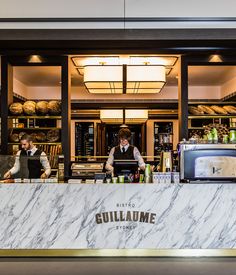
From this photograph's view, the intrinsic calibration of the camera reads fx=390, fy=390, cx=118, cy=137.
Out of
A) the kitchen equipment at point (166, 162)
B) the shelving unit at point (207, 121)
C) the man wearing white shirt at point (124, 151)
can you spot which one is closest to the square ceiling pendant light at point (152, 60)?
the shelving unit at point (207, 121)

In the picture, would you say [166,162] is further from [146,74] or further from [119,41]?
[146,74]

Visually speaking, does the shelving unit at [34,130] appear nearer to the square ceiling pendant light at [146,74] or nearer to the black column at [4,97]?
the black column at [4,97]

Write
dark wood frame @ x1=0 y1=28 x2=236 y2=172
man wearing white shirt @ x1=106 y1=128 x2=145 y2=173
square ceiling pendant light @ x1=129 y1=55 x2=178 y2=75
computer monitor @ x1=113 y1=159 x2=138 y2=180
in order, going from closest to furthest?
1. dark wood frame @ x1=0 y1=28 x2=236 y2=172
2. computer monitor @ x1=113 y1=159 x2=138 y2=180
3. man wearing white shirt @ x1=106 y1=128 x2=145 y2=173
4. square ceiling pendant light @ x1=129 y1=55 x2=178 y2=75

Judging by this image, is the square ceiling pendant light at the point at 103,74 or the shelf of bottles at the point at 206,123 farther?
the shelf of bottles at the point at 206,123

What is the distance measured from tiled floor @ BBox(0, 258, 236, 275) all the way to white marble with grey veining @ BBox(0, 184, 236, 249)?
174 mm

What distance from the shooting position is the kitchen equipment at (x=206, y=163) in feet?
16.1

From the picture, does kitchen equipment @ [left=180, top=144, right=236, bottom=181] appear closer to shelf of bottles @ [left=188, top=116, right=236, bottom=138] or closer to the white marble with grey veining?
the white marble with grey veining

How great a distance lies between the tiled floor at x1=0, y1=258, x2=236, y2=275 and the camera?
14.5ft

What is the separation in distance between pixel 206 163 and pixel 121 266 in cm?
164

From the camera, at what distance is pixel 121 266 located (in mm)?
4590

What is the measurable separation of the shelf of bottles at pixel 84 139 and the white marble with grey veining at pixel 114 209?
22.5 ft

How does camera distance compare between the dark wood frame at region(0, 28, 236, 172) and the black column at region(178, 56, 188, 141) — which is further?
the black column at region(178, 56, 188, 141)

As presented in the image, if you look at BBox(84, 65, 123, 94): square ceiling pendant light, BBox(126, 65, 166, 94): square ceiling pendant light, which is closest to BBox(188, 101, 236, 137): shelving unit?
BBox(126, 65, 166, 94): square ceiling pendant light

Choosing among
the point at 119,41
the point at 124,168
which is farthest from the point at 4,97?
the point at 124,168
